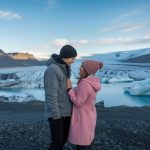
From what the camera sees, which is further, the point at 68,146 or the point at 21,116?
the point at 21,116

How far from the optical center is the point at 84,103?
337 cm

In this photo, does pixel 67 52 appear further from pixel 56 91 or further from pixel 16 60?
pixel 16 60

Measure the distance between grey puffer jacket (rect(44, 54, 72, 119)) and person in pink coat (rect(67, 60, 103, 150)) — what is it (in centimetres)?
6

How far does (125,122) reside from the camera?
7.93 meters

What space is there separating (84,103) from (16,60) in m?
61.8

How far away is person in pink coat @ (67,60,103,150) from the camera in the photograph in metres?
3.28

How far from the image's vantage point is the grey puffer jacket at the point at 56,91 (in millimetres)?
3182

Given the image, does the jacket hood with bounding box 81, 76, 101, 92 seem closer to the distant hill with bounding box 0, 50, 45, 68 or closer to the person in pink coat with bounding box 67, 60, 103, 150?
the person in pink coat with bounding box 67, 60, 103, 150

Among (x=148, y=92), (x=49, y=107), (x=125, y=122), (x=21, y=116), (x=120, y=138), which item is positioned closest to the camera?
(x=49, y=107)

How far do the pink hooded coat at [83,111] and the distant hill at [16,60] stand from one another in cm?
5725

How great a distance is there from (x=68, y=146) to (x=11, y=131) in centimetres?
127

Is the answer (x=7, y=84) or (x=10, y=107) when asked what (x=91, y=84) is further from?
(x=7, y=84)

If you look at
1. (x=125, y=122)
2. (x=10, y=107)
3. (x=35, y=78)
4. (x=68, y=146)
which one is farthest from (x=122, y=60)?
(x=68, y=146)

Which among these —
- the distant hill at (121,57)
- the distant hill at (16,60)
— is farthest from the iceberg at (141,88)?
the distant hill at (16,60)
